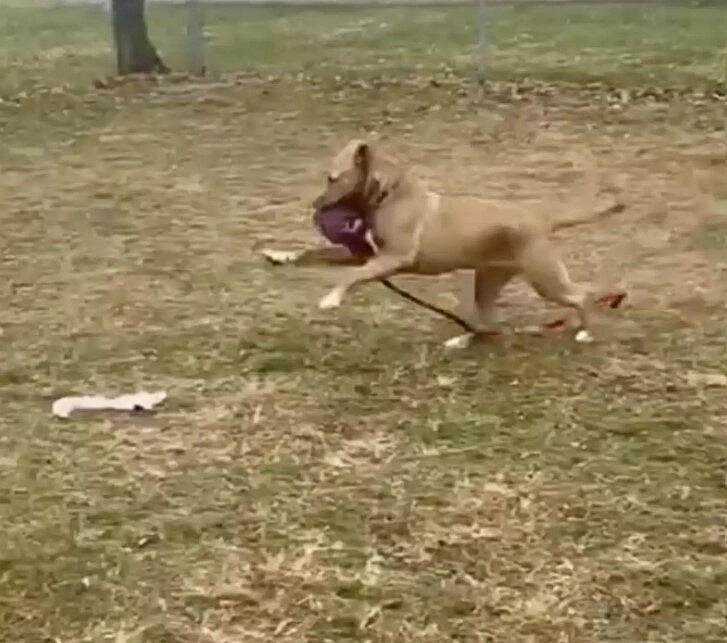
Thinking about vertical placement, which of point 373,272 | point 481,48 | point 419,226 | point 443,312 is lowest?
point 481,48

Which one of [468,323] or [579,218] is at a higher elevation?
[579,218]

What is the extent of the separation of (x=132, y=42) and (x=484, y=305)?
22.0ft

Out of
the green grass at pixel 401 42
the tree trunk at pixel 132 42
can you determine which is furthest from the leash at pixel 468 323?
the tree trunk at pixel 132 42

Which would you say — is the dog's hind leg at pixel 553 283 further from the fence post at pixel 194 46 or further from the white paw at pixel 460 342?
the fence post at pixel 194 46

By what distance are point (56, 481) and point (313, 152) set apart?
4.74 m

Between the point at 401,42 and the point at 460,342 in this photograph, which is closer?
the point at 460,342

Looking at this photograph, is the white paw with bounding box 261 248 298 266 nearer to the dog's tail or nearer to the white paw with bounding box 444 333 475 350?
the white paw with bounding box 444 333 475 350

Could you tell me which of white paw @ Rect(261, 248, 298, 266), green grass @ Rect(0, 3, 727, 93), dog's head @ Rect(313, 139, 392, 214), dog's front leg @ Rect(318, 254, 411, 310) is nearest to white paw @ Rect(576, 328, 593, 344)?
dog's front leg @ Rect(318, 254, 411, 310)

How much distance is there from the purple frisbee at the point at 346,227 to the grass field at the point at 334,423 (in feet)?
1.11

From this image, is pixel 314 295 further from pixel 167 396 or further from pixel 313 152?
pixel 313 152

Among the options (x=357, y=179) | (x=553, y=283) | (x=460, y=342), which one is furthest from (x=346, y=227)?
(x=553, y=283)

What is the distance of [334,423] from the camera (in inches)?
171

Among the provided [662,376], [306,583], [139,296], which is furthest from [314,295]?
[306,583]

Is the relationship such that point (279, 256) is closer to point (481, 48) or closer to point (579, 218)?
point (579, 218)
